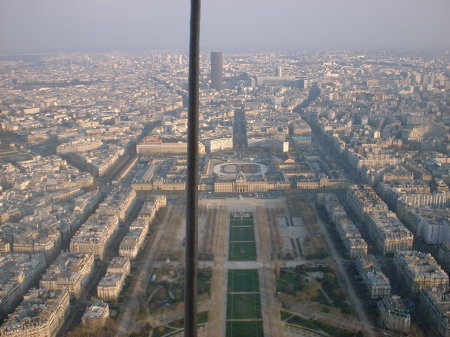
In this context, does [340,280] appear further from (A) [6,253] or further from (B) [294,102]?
(B) [294,102]

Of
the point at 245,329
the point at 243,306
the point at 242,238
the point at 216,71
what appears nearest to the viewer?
the point at 245,329

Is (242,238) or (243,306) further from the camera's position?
(242,238)

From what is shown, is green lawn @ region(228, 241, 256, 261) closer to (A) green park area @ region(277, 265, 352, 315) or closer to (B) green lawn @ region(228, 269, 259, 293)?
(B) green lawn @ region(228, 269, 259, 293)

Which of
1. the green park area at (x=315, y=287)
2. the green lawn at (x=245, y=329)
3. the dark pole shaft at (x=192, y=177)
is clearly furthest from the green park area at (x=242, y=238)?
the dark pole shaft at (x=192, y=177)

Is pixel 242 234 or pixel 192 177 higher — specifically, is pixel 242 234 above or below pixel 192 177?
below

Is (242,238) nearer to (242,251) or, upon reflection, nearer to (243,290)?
(242,251)

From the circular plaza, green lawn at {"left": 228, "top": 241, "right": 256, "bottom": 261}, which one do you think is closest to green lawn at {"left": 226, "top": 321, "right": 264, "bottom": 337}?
green lawn at {"left": 228, "top": 241, "right": 256, "bottom": 261}

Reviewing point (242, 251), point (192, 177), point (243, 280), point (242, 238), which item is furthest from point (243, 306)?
point (192, 177)
